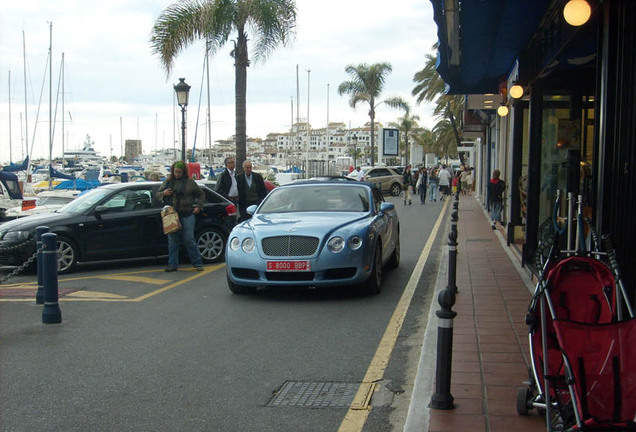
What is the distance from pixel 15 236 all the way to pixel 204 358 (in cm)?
610

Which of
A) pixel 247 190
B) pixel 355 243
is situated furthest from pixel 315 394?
pixel 247 190

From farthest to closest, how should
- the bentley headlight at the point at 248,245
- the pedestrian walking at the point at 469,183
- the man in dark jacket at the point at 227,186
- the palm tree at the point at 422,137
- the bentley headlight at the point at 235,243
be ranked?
the palm tree at the point at 422,137 → the pedestrian walking at the point at 469,183 → the man in dark jacket at the point at 227,186 → the bentley headlight at the point at 235,243 → the bentley headlight at the point at 248,245

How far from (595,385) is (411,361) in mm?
2429

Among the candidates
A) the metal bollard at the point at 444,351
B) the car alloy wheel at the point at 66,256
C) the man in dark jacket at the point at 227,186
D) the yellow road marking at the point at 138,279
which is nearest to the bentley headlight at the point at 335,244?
the yellow road marking at the point at 138,279

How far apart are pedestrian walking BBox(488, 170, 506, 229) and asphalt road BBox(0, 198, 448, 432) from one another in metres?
8.48

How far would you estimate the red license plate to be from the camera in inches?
329

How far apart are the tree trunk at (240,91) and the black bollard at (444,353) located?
1874cm

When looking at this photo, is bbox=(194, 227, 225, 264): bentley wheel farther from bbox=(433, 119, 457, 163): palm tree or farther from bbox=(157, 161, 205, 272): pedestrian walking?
bbox=(433, 119, 457, 163): palm tree

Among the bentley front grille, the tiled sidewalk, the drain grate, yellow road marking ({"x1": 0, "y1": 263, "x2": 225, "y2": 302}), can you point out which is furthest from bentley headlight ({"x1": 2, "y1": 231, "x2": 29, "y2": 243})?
the drain grate

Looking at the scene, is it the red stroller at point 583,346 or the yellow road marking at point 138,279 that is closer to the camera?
the red stroller at point 583,346

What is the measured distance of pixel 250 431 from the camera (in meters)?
4.36

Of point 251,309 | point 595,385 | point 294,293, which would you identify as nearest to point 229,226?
point 294,293

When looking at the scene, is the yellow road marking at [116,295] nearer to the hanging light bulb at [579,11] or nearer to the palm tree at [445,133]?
the hanging light bulb at [579,11]

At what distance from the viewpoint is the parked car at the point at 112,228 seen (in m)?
10.8
